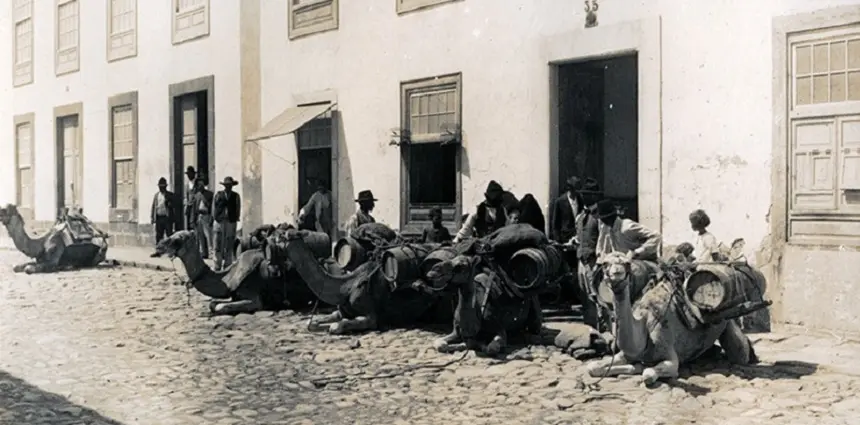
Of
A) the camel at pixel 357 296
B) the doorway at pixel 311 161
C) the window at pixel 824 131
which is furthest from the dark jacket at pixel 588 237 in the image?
the doorway at pixel 311 161

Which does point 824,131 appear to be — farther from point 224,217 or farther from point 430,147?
point 224,217

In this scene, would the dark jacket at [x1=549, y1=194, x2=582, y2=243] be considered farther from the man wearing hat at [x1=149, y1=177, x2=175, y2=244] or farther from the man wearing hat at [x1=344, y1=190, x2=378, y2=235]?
the man wearing hat at [x1=149, y1=177, x2=175, y2=244]

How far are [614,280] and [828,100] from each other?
3.86 m

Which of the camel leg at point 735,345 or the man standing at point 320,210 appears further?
the man standing at point 320,210

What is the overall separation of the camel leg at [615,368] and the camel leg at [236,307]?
17.5 feet

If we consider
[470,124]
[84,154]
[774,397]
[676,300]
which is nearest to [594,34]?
[470,124]

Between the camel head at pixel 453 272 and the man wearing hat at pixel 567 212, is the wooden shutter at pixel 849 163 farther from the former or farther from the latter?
the camel head at pixel 453 272

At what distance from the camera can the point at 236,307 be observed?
37.2ft

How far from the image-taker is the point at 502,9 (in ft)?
41.0

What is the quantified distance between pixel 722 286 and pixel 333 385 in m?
3.39

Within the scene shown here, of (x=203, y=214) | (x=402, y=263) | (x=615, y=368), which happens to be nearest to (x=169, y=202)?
(x=203, y=214)

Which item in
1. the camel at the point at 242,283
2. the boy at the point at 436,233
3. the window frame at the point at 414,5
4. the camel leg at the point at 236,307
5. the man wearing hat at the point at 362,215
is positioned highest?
the window frame at the point at 414,5

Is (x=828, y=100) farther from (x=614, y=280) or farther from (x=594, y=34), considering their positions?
(x=614, y=280)

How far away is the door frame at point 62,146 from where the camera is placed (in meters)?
18.2
